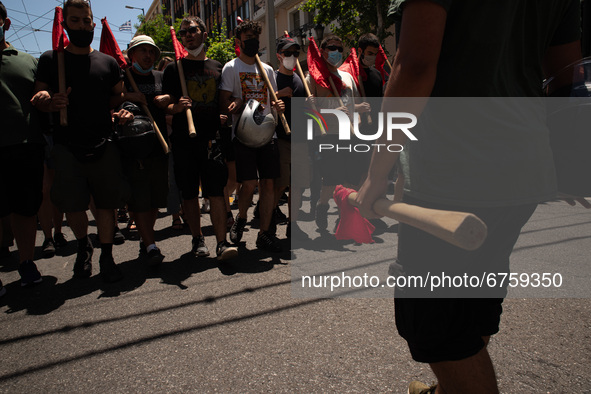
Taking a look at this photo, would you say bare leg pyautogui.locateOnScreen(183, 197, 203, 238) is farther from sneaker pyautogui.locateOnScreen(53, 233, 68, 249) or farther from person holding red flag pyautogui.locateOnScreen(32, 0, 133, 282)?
sneaker pyautogui.locateOnScreen(53, 233, 68, 249)

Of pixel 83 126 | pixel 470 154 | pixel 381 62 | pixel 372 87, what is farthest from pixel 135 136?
pixel 381 62

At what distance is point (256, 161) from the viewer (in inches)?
169

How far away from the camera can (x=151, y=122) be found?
3838 mm

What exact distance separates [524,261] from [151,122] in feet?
10.8

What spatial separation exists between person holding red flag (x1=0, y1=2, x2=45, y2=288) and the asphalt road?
43 centimetres

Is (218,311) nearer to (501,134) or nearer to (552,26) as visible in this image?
(501,134)

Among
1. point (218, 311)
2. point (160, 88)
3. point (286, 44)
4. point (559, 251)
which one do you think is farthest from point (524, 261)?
point (160, 88)

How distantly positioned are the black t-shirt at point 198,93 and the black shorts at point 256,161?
0.31 metres

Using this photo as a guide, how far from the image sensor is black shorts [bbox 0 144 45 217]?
3.37m

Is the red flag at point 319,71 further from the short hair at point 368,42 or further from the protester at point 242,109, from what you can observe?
the short hair at point 368,42

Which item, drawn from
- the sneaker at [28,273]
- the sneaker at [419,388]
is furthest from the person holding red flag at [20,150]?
the sneaker at [419,388]

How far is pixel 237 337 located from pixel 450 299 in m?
1.50

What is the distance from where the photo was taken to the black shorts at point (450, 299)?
133 centimetres

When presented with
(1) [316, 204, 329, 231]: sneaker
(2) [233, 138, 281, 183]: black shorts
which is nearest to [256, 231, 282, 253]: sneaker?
(2) [233, 138, 281, 183]: black shorts
